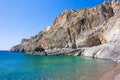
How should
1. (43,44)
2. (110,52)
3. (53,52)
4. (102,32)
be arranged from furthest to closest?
(43,44)
(53,52)
(102,32)
(110,52)

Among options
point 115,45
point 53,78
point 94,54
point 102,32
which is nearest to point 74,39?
point 102,32

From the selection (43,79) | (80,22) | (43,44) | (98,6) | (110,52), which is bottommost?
(43,79)

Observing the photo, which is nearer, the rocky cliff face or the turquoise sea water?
the turquoise sea water

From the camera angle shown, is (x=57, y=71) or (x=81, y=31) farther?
(x=81, y=31)

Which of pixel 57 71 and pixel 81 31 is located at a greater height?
pixel 81 31

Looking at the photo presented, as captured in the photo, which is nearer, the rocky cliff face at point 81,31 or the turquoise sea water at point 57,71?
the turquoise sea water at point 57,71

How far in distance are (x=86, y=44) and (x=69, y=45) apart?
35.6 ft

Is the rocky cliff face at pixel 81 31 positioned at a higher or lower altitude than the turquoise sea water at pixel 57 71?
higher

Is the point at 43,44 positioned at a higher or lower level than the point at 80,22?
lower

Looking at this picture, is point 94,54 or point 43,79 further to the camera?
point 94,54

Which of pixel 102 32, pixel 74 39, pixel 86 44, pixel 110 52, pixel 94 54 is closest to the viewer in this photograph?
pixel 110 52

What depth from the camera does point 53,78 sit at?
24.8m

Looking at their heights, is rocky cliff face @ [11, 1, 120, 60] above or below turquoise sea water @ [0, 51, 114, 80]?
above

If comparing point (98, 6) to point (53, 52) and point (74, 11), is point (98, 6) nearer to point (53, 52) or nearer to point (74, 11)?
point (74, 11)
